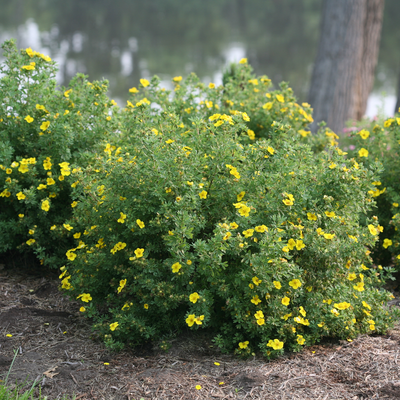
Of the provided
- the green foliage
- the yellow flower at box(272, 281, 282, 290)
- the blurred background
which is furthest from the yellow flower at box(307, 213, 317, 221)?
the blurred background

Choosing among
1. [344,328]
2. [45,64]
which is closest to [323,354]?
[344,328]

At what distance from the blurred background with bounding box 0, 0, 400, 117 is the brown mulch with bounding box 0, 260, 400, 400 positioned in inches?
546

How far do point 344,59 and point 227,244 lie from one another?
6495mm

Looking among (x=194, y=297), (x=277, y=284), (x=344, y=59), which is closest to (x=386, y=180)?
(x=277, y=284)

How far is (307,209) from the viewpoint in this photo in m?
2.88

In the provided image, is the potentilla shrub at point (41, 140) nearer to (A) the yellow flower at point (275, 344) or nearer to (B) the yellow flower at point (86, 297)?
(B) the yellow flower at point (86, 297)

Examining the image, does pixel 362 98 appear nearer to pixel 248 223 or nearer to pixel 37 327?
pixel 248 223

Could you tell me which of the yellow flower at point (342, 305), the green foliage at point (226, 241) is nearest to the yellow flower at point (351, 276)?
the green foliage at point (226, 241)

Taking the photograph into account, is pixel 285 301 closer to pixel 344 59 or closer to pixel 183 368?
pixel 183 368

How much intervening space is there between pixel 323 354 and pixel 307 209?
910 mm

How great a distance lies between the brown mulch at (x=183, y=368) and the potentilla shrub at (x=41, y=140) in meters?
0.83

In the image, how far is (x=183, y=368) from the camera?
2.55 meters

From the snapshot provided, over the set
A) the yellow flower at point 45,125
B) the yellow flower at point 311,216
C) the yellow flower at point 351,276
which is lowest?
the yellow flower at point 351,276

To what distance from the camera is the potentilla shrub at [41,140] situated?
3.49 metres
